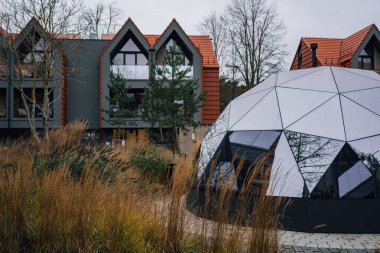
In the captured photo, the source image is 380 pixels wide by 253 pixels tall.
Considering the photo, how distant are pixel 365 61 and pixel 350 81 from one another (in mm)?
21304

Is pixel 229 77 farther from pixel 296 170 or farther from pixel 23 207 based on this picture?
pixel 23 207

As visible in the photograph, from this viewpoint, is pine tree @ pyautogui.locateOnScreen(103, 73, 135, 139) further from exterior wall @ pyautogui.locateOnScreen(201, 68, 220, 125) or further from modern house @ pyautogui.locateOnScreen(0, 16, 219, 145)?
exterior wall @ pyautogui.locateOnScreen(201, 68, 220, 125)

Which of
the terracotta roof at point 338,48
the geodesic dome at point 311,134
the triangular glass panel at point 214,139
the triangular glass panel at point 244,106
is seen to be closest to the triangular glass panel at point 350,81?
the geodesic dome at point 311,134

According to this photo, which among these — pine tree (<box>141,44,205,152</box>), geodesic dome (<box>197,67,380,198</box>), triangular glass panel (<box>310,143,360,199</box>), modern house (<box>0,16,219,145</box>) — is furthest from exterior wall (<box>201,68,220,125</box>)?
triangular glass panel (<box>310,143,360,199</box>)

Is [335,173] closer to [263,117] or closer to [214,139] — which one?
[263,117]

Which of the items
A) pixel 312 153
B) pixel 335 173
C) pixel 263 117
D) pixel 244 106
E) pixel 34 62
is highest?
pixel 34 62

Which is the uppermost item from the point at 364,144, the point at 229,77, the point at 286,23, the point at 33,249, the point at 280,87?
the point at 286,23

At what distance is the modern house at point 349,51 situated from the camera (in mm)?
25891

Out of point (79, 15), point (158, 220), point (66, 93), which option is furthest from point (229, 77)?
point (158, 220)

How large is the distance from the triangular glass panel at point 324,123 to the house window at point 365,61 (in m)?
21.9

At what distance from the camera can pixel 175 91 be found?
20156 mm

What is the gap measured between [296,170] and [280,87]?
2486mm

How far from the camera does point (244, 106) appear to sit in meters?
9.24

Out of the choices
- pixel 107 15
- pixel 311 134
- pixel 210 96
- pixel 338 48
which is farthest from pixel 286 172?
pixel 107 15
